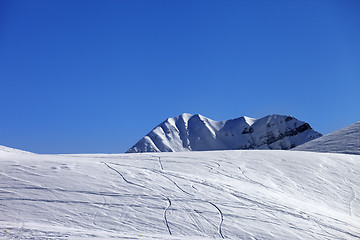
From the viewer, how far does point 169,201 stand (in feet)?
36.8

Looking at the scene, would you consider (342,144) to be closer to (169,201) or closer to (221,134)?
(169,201)

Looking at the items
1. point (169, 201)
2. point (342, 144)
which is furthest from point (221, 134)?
point (169, 201)

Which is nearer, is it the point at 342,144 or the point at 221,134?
the point at 342,144

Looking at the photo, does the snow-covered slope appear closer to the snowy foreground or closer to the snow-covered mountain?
the snowy foreground

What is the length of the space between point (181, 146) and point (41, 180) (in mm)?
159793

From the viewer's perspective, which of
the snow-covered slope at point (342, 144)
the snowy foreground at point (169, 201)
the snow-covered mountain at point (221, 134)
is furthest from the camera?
the snow-covered mountain at point (221, 134)

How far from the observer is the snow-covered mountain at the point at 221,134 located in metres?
161

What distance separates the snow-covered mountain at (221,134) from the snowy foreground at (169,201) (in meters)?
143

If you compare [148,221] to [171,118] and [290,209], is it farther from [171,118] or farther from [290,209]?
[171,118]

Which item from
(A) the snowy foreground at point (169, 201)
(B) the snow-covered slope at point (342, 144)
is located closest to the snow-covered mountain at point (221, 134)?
(B) the snow-covered slope at point (342, 144)

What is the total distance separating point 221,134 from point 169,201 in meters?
169

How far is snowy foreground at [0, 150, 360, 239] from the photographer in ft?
31.2

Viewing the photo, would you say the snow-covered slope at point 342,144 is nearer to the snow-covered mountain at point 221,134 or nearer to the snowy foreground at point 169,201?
the snowy foreground at point 169,201

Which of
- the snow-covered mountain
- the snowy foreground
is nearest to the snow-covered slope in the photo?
the snowy foreground
